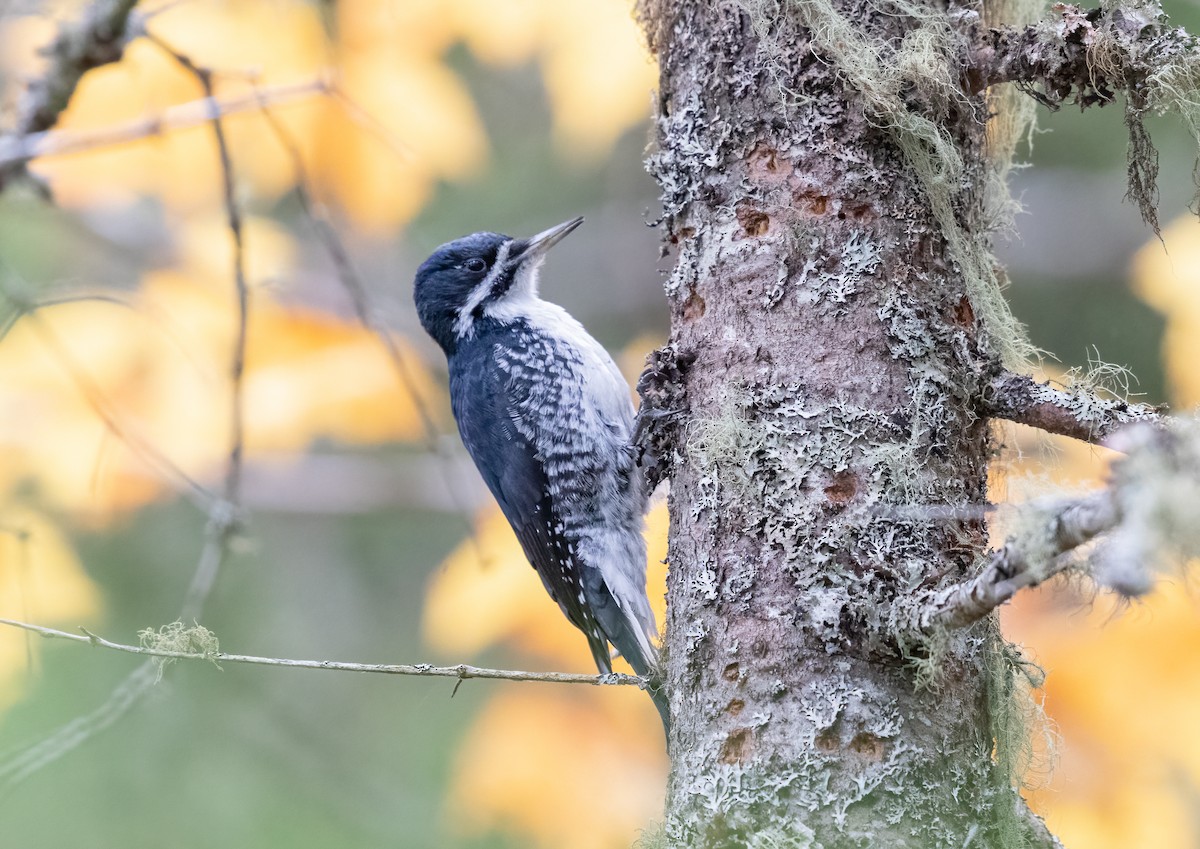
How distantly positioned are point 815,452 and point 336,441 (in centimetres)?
273

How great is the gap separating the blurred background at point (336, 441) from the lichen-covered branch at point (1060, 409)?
123 millimetres

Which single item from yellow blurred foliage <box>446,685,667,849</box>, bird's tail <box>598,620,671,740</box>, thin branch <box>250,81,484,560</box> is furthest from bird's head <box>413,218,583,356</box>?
yellow blurred foliage <box>446,685,667,849</box>

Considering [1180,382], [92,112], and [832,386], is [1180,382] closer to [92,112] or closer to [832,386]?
[832,386]

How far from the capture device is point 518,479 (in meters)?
2.91

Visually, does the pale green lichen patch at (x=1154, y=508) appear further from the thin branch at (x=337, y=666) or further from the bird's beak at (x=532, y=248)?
the bird's beak at (x=532, y=248)

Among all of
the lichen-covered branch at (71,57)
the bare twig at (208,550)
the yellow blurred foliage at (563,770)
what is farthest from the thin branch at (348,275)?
the yellow blurred foliage at (563,770)

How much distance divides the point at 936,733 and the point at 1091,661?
1437mm

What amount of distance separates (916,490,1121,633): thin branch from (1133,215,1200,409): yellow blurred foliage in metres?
1.51

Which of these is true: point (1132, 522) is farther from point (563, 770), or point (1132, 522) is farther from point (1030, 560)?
point (563, 770)

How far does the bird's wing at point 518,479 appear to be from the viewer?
2.79 metres

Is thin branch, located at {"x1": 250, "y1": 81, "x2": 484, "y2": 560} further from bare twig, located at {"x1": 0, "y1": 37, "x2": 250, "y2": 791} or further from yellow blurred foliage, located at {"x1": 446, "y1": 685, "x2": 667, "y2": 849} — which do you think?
yellow blurred foliage, located at {"x1": 446, "y1": 685, "x2": 667, "y2": 849}

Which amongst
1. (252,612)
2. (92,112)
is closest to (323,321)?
(92,112)

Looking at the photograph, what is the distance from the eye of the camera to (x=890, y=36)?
1.73 metres

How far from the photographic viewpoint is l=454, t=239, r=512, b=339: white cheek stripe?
3154 mm
